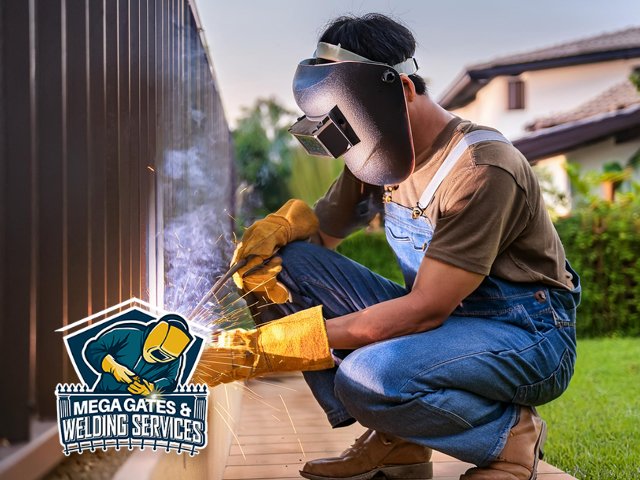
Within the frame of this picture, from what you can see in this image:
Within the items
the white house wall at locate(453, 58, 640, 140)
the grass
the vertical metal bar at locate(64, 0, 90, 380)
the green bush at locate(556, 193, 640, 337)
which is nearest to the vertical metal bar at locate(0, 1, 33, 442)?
the vertical metal bar at locate(64, 0, 90, 380)

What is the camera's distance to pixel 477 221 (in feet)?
7.58

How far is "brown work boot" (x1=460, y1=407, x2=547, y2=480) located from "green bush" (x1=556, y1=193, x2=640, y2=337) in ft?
20.8

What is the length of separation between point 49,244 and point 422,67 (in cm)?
154

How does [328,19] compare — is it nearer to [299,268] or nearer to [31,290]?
[299,268]

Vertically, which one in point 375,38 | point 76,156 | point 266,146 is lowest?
point 266,146

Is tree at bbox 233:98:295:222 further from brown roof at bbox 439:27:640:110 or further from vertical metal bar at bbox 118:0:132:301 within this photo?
vertical metal bar at bbox 118:0:132:301

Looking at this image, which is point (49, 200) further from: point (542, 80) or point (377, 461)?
point (542, 80)

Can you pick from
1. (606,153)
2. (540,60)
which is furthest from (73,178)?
(540,60)

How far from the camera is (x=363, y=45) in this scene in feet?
8.16

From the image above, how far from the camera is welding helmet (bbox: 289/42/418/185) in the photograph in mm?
2434

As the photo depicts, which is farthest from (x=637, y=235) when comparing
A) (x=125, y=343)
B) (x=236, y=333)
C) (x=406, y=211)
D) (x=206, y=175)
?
(x=125, y=343)

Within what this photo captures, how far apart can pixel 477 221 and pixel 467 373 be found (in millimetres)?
413

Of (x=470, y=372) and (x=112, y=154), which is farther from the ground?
(x=112, y=154)

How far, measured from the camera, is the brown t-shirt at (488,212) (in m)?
2.30
